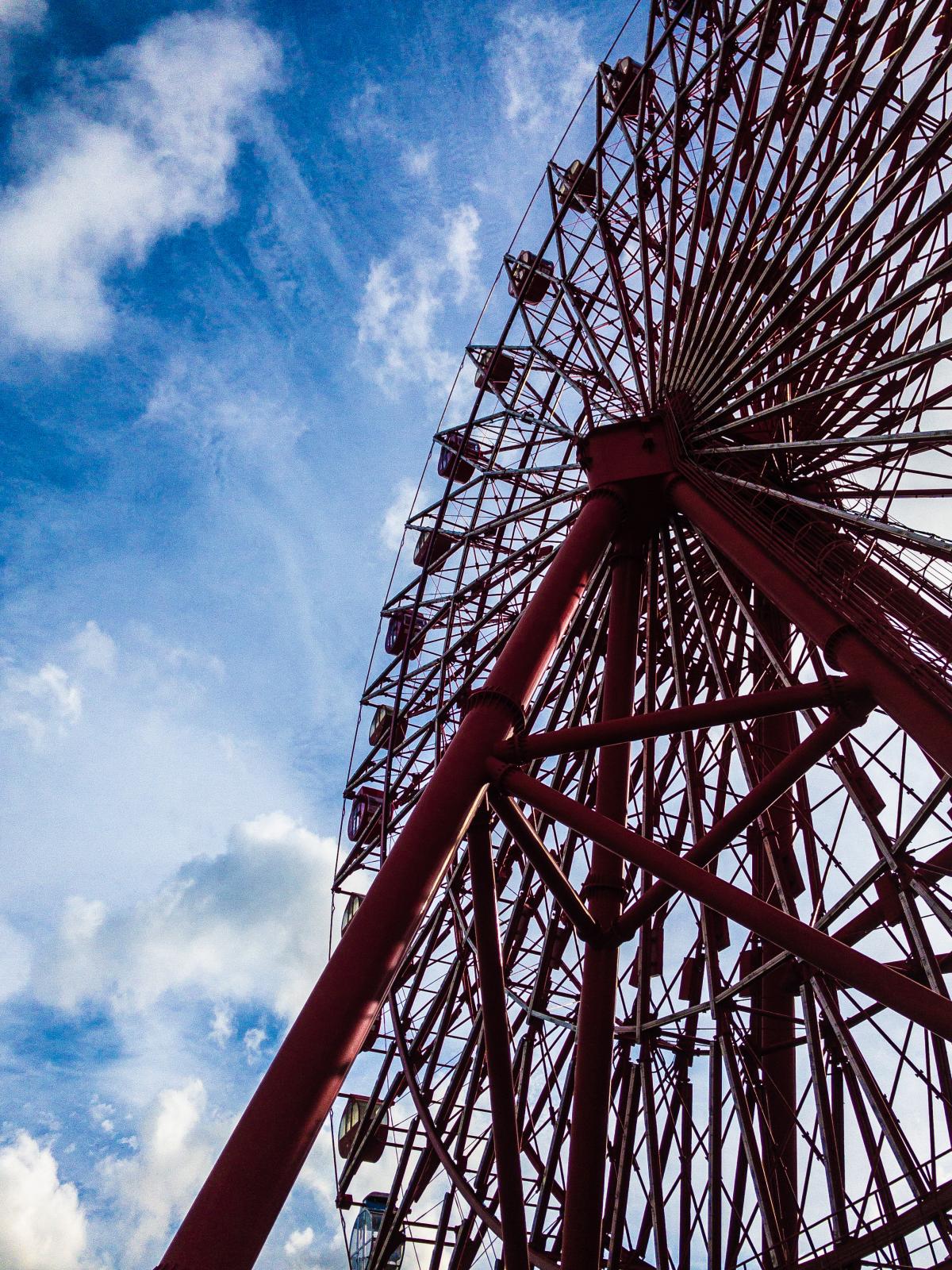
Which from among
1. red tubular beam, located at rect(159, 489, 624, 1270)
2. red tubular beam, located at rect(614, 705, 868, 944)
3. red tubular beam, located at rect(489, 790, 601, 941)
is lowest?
red tubular beam, located at rect(159, 489, 624, 1270)

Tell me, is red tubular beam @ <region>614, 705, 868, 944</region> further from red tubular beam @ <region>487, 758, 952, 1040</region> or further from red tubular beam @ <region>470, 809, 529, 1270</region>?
red tubular beam @ <region>470, 809, 529, 1270</region>

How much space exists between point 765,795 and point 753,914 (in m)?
1.50

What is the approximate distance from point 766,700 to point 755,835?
17.0 ft

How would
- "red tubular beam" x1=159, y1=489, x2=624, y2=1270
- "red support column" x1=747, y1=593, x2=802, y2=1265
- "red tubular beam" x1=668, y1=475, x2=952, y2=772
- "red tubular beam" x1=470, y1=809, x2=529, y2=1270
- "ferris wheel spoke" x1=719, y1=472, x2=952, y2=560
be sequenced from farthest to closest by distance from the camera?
"red support column" x1=747, y1=593, x2=802, y2=1265 → "ferris wheel spoke" x1=719, y1=472, x2=952, y2=560 → "red tubular beam" x1=470, y1=809, x2=529, y2=1270 → "red tubular beam" x1=668, y1=475, x2=952, y2=772 → "red tubular beam" x1=159, y1=489, x2=624, y2=1270

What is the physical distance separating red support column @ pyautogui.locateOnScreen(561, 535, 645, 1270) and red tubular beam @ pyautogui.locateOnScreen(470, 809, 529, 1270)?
47 cm

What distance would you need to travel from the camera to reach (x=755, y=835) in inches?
494

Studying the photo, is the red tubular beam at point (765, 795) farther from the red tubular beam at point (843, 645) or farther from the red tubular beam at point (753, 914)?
the red tubular beam at point (753, 914)

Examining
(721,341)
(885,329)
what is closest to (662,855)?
(721,341)

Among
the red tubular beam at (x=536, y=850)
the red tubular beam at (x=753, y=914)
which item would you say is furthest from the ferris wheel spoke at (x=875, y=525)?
the red tubular beam at (x=536, y=850)

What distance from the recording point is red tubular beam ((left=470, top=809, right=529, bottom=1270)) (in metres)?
7.62

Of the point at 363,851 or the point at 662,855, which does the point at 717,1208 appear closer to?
the point at 662,855

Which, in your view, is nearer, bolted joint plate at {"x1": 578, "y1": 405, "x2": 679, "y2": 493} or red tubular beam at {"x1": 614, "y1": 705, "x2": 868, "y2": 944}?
red tubular beam at {"x1": 614, "y1": 705, "x2": 868, "y2": 944}

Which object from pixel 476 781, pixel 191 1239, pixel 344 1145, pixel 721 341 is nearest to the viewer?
pixel 191 1239

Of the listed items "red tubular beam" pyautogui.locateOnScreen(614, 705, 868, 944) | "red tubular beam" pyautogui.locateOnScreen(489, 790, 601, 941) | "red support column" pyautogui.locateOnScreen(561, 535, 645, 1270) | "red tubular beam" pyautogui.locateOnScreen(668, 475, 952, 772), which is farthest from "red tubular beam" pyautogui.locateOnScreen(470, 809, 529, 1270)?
"red tubular beam" pyautogui.locateOnScreen(668, 475, 952, 772)
